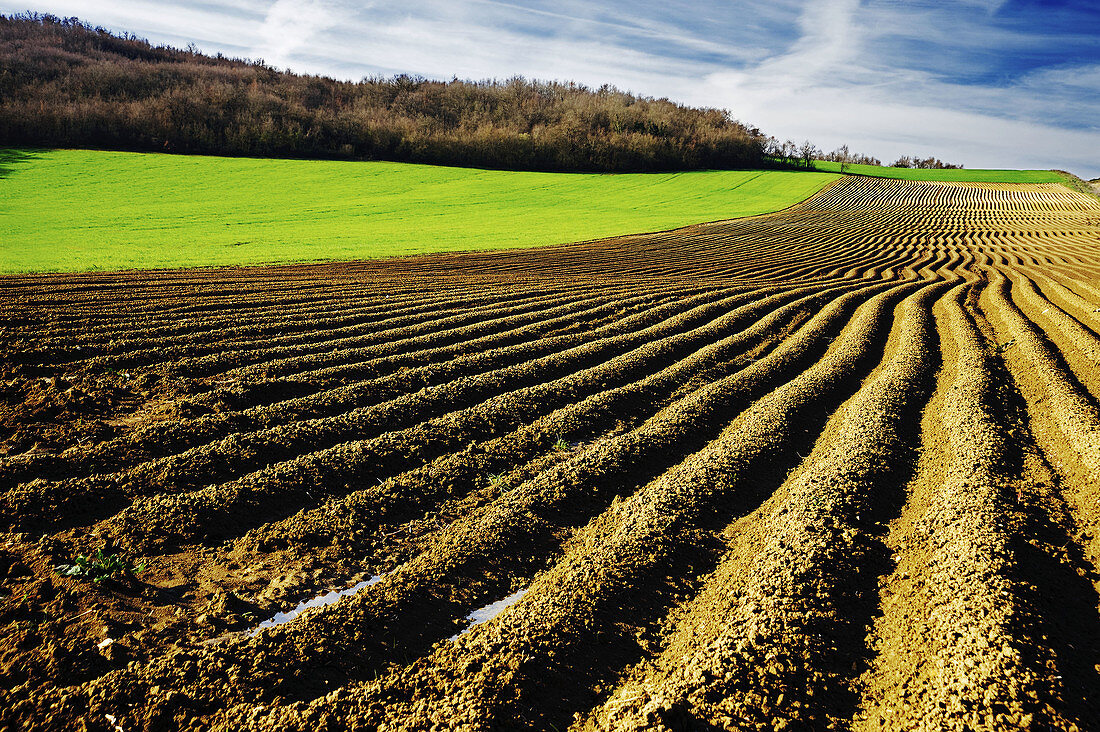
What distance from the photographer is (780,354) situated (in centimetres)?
959

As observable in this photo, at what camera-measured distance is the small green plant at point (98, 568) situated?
12.8ft

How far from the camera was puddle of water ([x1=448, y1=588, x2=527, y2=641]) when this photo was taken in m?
3.60

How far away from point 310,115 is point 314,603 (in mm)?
71711

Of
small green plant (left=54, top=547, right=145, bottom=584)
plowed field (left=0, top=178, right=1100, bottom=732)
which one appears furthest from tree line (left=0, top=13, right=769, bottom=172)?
small green plant (left=54, top=547, right=145, bottom=584)

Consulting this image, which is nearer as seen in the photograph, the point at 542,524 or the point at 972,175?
the point at 542,524

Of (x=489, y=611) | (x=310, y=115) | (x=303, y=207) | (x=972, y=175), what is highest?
(x=972, y=175)

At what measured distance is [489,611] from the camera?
12.3 feet

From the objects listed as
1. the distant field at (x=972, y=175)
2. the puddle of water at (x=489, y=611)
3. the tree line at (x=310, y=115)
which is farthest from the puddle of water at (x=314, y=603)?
the distant field at (x=972, y=175)

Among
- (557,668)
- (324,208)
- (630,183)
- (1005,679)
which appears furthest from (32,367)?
(630,183)

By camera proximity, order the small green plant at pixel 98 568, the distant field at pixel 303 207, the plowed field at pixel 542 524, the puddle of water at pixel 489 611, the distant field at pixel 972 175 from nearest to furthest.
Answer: the plowed field at pixel 542 524, the puddle of water at pixel 489 611, the small green plant at pixel 98 568, the distant field at pixel 303 207, the distant field at pixel 972 175

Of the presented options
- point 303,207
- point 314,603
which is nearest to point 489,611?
point 314,603

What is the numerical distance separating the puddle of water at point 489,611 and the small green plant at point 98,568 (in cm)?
245

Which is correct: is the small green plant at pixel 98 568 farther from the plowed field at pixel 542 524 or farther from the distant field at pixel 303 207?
the distant field at pixel 303 207

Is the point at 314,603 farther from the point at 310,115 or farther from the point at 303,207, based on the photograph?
the point at 310,115
